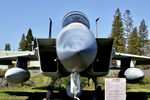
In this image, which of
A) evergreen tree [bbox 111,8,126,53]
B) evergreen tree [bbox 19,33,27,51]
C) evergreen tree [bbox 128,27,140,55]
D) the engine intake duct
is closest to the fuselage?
the engine intake duct

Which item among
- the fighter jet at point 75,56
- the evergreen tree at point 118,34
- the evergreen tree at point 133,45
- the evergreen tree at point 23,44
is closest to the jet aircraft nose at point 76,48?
the fighter jet at point 75,56

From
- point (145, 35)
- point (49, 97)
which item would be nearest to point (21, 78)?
point (49, 97)

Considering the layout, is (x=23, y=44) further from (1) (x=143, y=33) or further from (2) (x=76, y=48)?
(2) (x=76, y=48)

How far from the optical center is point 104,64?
624 centimetres

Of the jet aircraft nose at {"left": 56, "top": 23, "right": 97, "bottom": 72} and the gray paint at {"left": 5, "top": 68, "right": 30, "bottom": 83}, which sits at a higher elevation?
the jet aircraft nose at {"left": 56, "top": 23, "right": 97, "bottom": 72}

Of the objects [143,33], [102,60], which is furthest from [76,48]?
[143,33]

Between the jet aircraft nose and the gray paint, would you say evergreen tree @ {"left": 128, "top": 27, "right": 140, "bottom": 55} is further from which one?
the jet aircraft nose

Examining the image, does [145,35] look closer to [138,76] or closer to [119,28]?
[119,28]

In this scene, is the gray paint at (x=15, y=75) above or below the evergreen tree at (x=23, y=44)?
below

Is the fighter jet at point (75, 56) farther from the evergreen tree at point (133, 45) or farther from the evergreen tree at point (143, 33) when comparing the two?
the evergreen tree at point (143, 33)

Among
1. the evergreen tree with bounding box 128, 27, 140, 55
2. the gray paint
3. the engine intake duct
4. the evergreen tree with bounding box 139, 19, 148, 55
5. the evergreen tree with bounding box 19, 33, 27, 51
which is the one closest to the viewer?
the engine intake duct

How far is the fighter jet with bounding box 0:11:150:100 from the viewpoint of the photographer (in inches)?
167

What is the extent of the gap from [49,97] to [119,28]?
3380 centimetres

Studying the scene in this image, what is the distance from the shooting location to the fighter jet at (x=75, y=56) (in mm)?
4233
